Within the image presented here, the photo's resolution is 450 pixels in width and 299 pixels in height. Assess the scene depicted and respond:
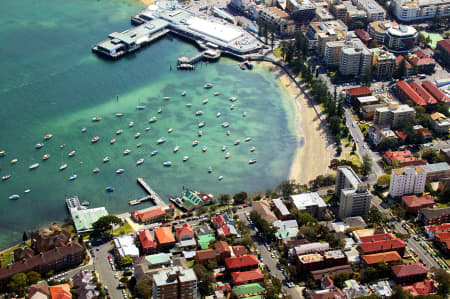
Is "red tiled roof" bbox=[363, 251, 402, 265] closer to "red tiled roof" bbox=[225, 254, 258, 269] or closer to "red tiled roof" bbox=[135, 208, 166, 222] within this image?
"red tiled roof" bbox=[225, 254, 258, 269]

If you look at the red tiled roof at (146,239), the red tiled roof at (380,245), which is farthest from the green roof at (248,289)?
the red tiled roof at (380,245)

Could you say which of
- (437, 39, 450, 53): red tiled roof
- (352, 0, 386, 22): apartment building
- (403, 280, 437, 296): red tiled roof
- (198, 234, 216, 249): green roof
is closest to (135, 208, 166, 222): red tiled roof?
(198, 234, 216, 249): green roof

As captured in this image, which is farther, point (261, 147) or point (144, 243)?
point (261, 147)

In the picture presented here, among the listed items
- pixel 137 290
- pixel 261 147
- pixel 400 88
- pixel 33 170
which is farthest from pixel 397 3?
pixel 137 290

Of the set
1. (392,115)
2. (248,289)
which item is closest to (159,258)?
(248,289)

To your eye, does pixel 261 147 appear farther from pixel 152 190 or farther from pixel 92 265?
pixel 92 265

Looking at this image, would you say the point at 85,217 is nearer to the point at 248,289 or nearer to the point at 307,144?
the point at 248,289

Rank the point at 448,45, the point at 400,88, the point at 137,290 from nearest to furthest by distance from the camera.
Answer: the point at 137,290
the point at 400,88
the point at 448,45
